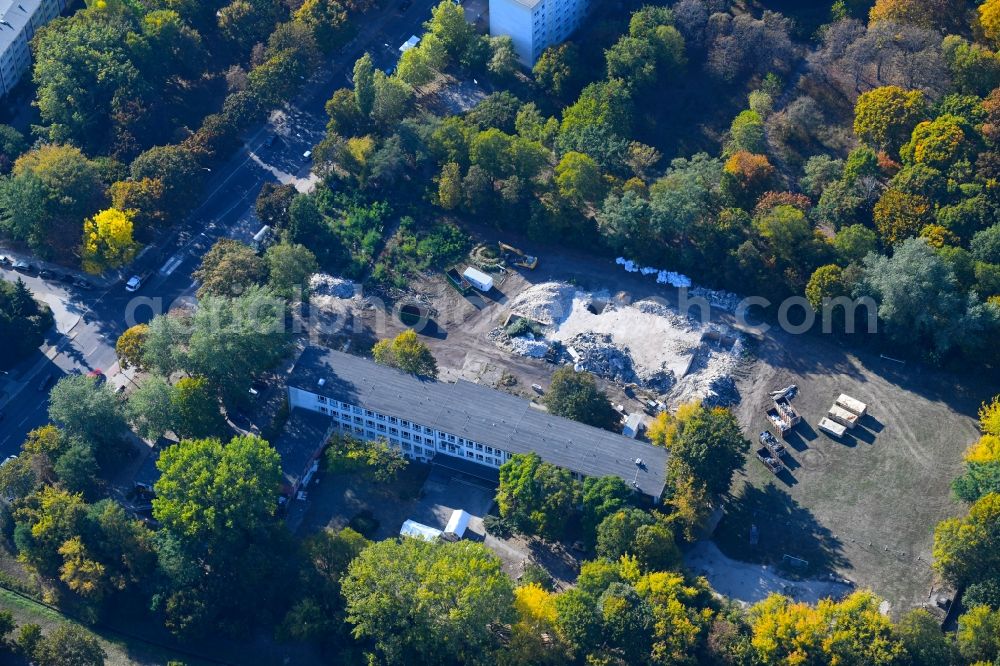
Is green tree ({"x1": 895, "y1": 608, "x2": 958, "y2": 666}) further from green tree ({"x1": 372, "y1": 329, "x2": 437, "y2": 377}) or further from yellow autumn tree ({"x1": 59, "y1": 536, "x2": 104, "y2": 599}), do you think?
yellow autumn tree ({"x1": 59, "y1": 536, "x2": 104, "y2": 599})

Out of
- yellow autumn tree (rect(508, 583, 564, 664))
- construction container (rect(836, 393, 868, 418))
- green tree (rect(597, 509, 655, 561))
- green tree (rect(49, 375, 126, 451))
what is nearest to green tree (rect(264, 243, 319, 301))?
green tree (rect(49, 375, 126, 451))

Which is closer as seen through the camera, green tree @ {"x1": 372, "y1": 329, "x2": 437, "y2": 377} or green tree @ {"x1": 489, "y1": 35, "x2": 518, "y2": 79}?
green tree @ {"x1": 372, "y1": 329, "x2": 437, "y2": 377}

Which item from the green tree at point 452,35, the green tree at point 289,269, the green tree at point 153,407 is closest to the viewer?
the green tree at point 153,407

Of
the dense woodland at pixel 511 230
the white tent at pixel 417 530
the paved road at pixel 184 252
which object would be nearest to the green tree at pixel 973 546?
the dense woodland at pixel 511 230

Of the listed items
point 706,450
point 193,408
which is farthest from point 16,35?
point 706,450

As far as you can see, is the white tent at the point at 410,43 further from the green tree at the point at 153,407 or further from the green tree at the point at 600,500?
the green tree at the point at 600,500

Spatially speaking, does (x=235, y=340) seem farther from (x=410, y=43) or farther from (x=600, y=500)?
(x=410, y=43)
